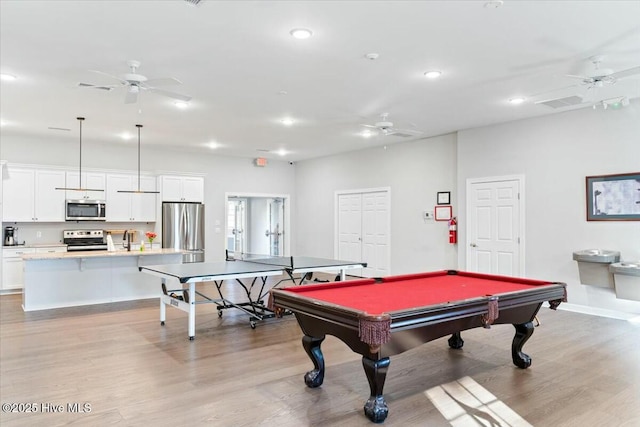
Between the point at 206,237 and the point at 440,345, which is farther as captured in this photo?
the point at 206,237

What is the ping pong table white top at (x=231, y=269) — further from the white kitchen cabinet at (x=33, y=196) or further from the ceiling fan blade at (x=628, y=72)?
the white kitchen cabinet at (x=33, y=196)

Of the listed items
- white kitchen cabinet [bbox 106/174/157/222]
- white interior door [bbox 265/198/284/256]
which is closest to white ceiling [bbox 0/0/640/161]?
white kitchen cabinet [bbox 106/174/157/222]

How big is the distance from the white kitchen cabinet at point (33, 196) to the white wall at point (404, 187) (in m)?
5.57

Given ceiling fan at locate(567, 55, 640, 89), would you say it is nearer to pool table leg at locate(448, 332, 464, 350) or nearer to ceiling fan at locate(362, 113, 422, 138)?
ceiling fan at locate(362, 113, 422, 138)

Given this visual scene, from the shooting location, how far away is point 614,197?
225 inches

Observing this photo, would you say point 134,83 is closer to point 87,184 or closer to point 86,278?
point 86,278

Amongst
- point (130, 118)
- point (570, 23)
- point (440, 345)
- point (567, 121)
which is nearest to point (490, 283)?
point (440, 345)

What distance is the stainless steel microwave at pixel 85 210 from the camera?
805cm

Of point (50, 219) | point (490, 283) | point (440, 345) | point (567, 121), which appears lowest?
point (440, 345)

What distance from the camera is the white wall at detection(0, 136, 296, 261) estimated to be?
26.6 ft

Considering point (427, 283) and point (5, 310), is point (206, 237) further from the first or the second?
point (427, 283)

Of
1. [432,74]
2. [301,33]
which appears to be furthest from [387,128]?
[301,33]

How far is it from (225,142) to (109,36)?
16.2 feet

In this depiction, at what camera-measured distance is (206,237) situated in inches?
393
